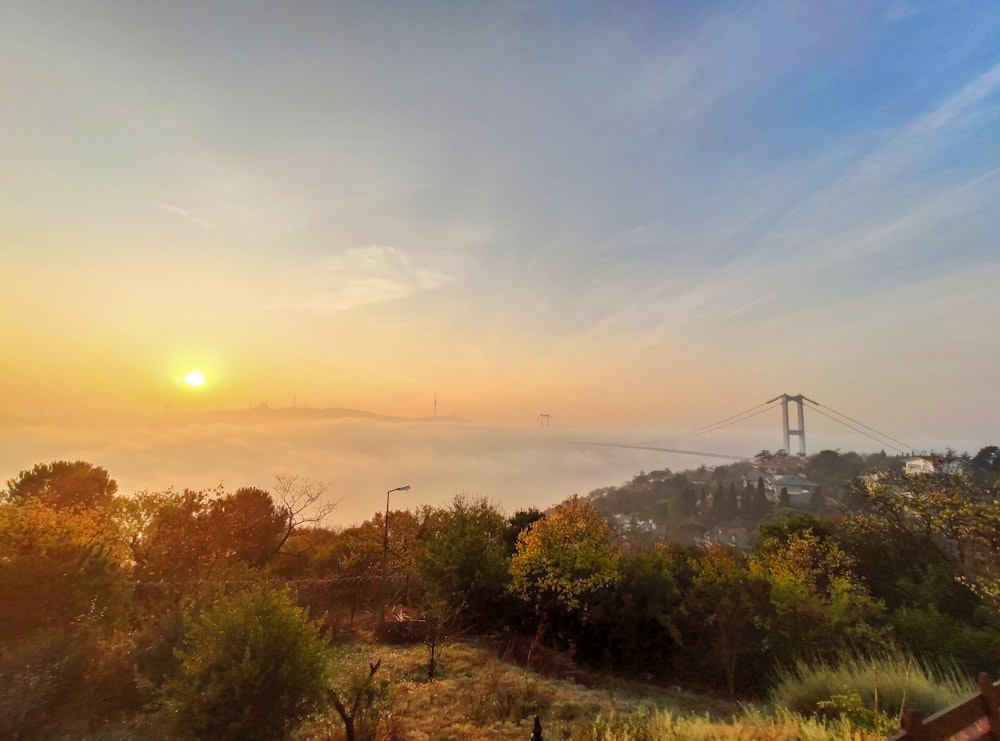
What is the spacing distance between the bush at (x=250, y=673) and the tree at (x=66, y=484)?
110ft

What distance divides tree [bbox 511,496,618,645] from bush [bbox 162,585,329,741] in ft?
39.8

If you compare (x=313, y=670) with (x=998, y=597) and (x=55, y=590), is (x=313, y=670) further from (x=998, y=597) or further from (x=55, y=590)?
(x=998, y=597)

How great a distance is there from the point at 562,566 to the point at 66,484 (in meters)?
38.4

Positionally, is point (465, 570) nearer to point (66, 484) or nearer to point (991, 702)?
point (991, 702)

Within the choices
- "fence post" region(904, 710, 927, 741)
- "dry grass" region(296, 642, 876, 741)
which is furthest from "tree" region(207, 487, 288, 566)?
"fence post" region(904, 710, 927, 741)

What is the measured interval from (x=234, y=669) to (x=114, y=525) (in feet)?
76.7

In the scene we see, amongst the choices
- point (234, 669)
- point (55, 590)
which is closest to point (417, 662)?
point (234, 669)

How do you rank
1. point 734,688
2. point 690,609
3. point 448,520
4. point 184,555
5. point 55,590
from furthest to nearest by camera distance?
1. point 184,555
2. point 448,520
3. point 690,609
4. point 734,688
5. point 55,590

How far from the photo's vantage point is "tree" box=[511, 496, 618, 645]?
62.3ft

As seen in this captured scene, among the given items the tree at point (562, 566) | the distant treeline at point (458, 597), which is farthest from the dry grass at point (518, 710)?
the tree at point (562, 566)

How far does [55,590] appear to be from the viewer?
12.0 m

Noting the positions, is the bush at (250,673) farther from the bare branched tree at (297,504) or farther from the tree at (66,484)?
the tree at (66,484)

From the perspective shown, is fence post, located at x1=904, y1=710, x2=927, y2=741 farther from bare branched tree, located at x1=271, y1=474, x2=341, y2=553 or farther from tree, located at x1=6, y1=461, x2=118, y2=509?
tree, located at x1=6, y1=461, x2=118, y2=509

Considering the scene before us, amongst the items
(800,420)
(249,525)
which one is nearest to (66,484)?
(249,525)
